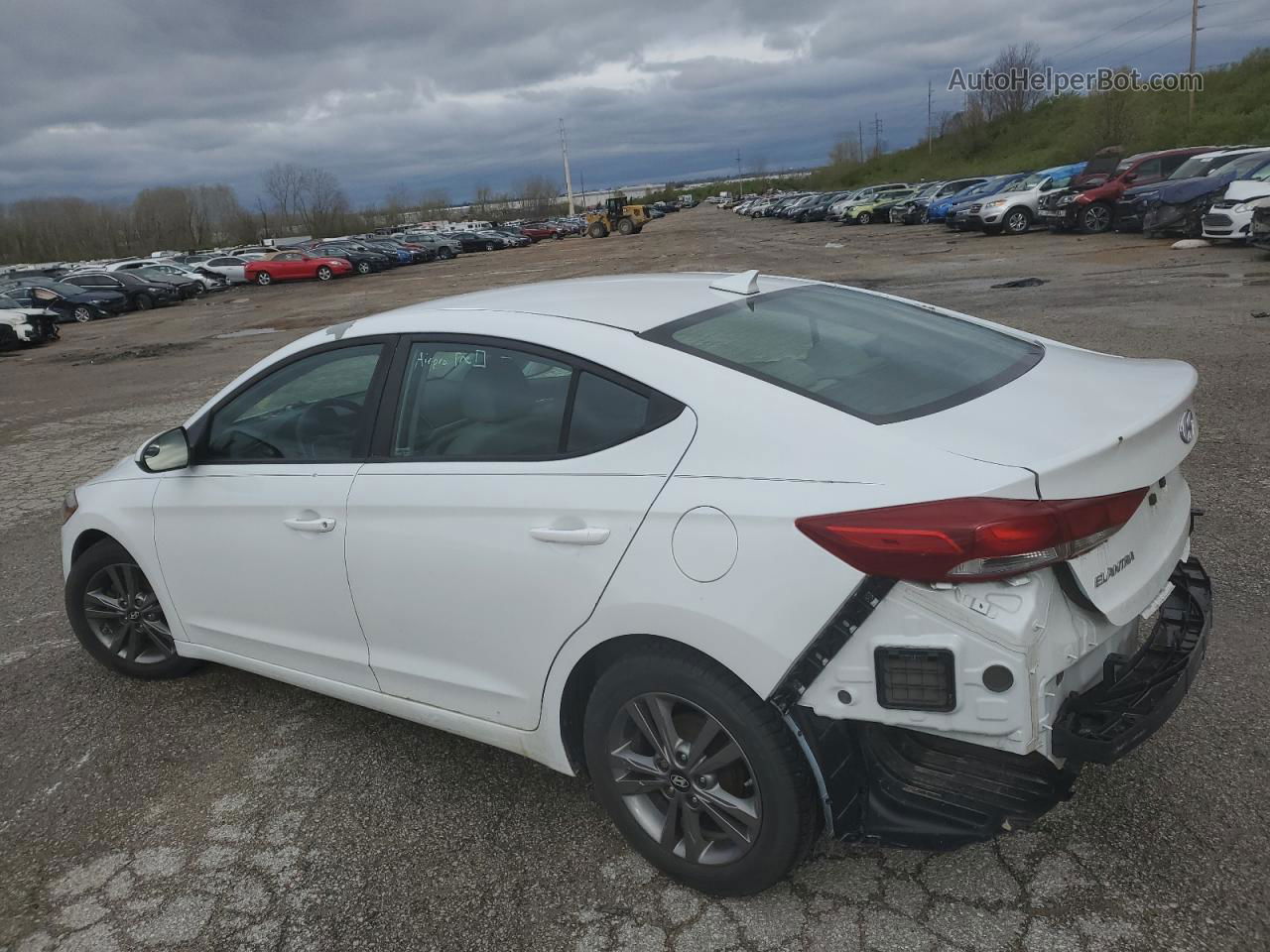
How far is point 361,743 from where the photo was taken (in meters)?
3.63

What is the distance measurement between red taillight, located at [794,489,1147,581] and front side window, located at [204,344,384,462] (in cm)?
186

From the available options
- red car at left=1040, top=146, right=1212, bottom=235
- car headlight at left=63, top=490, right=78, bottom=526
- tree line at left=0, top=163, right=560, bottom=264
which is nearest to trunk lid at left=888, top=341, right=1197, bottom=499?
car headlight at left=63, top=490, right=78, bottom=526

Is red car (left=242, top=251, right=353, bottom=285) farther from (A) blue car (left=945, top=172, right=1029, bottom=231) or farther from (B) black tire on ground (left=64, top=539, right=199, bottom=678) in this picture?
(B) black tire on ground (left=64, top=539, right=199, bottom=678)

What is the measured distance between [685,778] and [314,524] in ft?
4.91

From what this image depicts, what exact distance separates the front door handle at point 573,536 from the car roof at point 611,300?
626mm

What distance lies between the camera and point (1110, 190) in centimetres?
2409

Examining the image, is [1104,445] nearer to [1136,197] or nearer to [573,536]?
[573,536]

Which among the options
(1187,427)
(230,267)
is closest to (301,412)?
(1187,427)

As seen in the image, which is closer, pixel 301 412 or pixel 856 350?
pixel 856 350

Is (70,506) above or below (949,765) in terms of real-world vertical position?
above

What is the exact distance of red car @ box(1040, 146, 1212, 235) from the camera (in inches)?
935

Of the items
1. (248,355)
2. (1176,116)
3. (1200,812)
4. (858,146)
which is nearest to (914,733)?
(1200,812)

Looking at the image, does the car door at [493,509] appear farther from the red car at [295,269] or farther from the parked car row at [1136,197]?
the red car at [295,269]

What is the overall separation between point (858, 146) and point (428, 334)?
141550 mm
